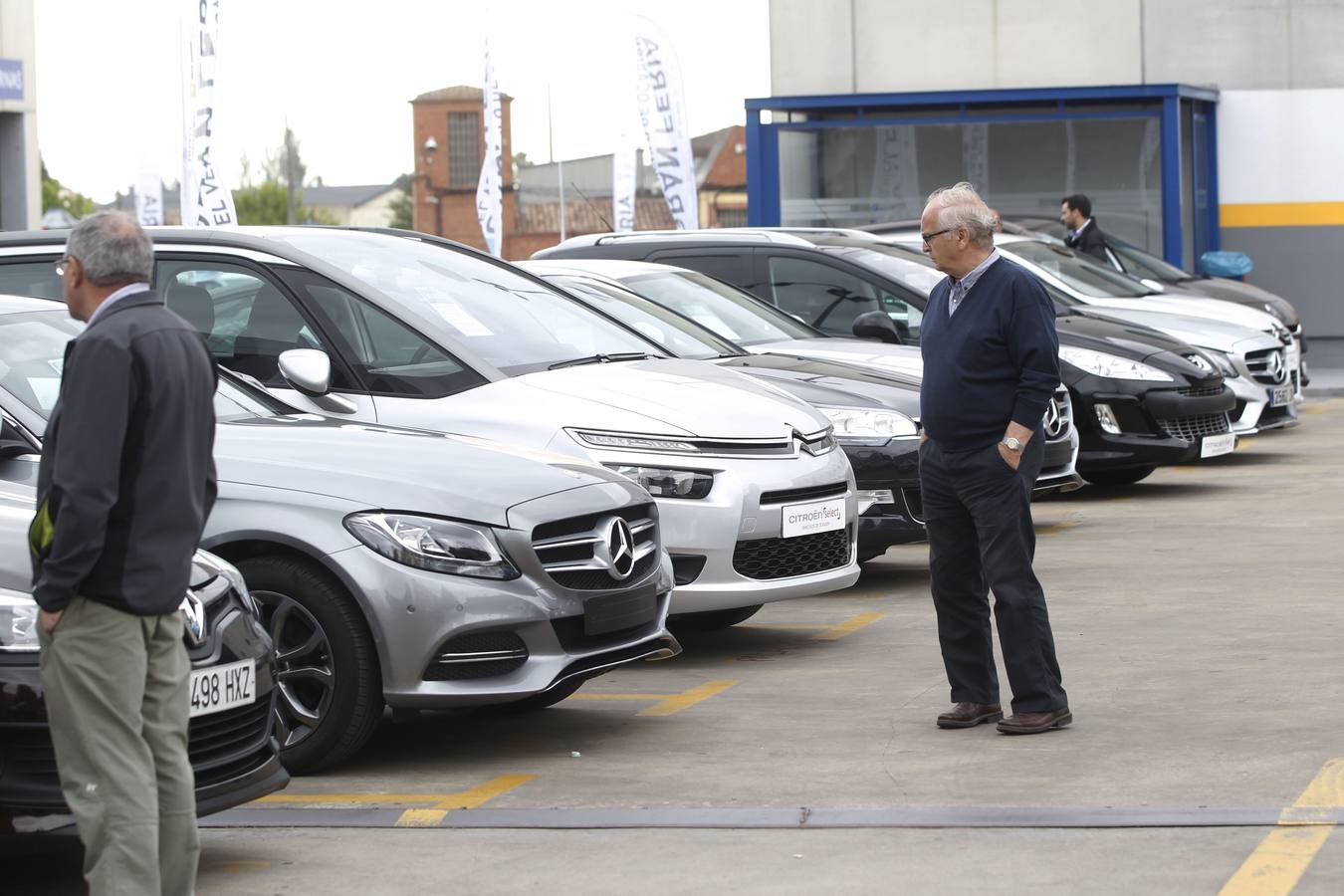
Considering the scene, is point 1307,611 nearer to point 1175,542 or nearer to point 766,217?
point 1175,542

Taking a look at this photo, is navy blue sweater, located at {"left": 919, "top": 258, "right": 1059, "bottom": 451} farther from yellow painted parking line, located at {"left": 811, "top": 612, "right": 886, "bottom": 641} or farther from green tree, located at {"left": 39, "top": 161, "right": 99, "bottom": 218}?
green tree, located at {"left": 39, "top": 161, "right": 99, "bottom": 218}

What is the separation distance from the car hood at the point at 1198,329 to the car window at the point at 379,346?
8412mm

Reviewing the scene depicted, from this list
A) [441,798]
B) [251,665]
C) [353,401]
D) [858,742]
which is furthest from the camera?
[353,401]

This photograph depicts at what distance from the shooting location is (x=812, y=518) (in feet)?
26.7

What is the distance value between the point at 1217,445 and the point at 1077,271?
9.64 feet

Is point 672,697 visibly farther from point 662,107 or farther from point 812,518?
point 662,107

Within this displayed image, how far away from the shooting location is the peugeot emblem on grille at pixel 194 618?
496cm

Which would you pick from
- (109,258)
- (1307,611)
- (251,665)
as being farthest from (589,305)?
(109,258)

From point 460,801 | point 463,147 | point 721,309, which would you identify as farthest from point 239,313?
point 463,147

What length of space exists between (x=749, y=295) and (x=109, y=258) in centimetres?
799

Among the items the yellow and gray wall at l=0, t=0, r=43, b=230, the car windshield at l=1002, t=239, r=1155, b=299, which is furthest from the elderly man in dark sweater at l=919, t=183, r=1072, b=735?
the yellow and gray wall at l=0, t=0, r=43, b=230

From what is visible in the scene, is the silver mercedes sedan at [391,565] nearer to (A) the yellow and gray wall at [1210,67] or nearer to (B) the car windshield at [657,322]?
(B) the car windshield at [657,322]

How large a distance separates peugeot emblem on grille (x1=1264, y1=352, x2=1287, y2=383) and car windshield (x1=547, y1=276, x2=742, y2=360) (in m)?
6.76

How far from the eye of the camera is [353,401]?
7.71 meters
